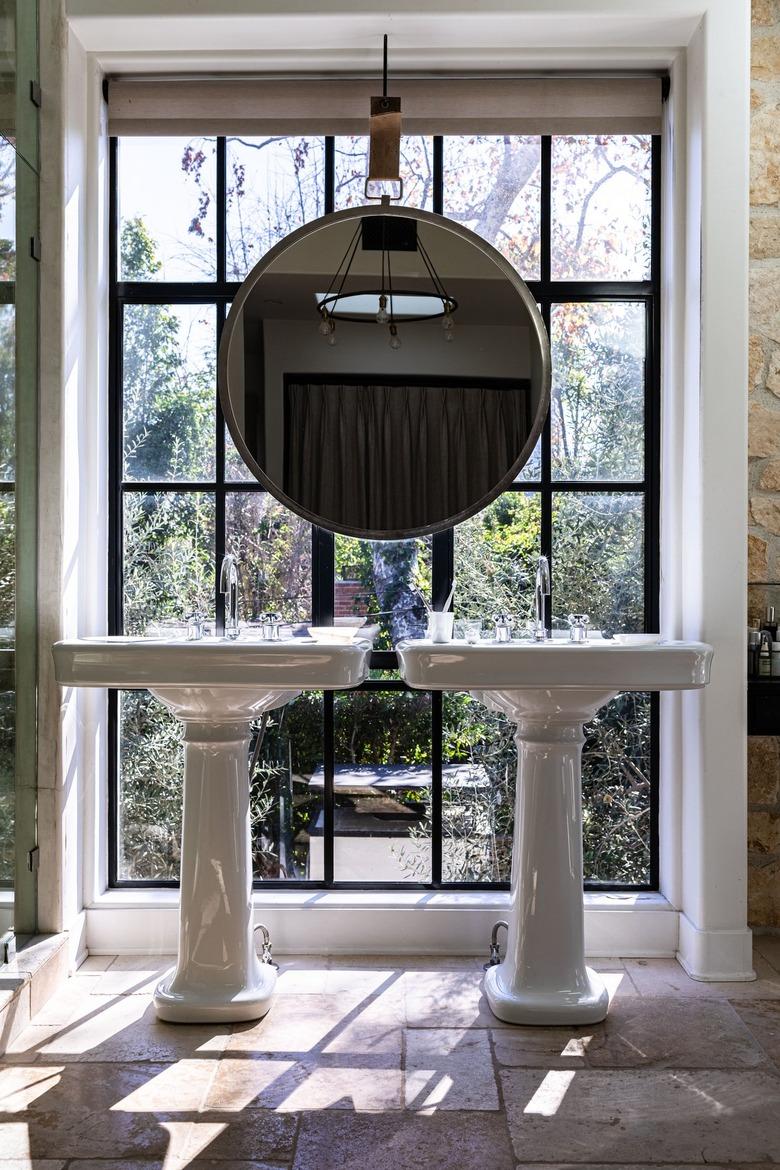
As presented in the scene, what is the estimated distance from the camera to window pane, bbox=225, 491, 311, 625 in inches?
113

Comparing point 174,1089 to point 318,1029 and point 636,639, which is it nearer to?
point 318,1029

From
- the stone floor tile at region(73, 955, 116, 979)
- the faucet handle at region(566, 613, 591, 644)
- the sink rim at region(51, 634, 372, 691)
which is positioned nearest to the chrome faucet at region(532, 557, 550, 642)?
the faucet handle at region(566, 613, 591, 644)

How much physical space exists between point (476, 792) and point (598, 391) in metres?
1.24

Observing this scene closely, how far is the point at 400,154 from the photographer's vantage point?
2826 millimetres

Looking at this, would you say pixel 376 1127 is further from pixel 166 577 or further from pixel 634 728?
pixel 166 577

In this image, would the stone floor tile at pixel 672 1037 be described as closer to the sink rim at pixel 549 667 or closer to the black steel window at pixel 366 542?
the black steel window at pixel 366 542

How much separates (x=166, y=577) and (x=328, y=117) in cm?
141

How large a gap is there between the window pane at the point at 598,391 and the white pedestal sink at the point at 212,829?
94 cm

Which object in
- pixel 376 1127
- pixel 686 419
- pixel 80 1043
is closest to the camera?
pixel 376 1127

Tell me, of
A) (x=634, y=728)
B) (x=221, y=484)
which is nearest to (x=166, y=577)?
(x=221, y=484)

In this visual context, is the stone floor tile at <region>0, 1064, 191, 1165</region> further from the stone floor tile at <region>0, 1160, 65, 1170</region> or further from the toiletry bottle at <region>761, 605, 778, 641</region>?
the toiletry bottle at <region>761, 605, 778, 641</region>

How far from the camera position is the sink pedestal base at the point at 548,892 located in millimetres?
2328

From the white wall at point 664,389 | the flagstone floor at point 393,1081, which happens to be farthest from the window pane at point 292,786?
the flagstone floor at point 393,1081

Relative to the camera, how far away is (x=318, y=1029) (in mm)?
2291
